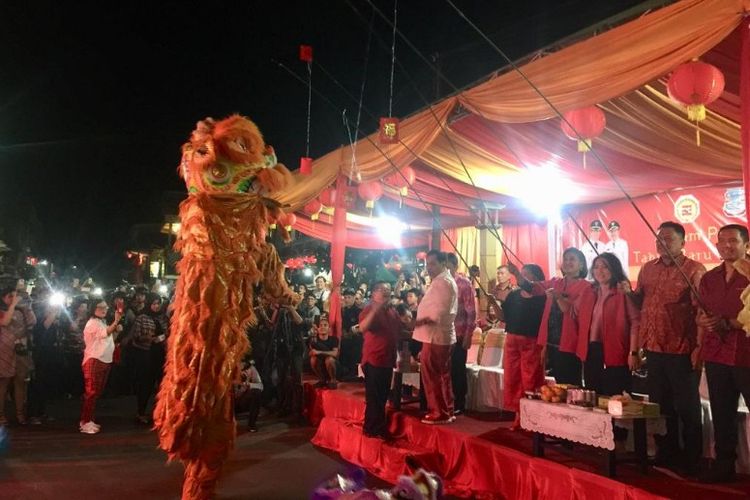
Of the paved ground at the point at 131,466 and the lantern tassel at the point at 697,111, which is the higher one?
the lantern tassel at the point at 697,111

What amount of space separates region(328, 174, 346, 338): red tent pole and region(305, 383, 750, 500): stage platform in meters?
1.19

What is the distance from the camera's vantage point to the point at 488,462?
429cm

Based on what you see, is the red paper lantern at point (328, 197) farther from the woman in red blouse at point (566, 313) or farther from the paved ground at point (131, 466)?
the woman in red blouse at point (566, 313)

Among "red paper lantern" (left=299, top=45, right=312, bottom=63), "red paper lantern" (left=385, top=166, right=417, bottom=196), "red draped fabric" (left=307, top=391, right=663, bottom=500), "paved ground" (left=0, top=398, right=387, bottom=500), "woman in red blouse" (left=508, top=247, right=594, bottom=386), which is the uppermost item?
"red paper lantern" (left=299, top=45, right=312, bottom=63)

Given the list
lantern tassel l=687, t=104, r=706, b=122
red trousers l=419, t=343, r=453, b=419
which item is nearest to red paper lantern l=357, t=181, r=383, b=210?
red trousers l=419, t=343, r=453, b=419

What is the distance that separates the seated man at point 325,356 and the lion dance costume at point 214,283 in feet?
11.0

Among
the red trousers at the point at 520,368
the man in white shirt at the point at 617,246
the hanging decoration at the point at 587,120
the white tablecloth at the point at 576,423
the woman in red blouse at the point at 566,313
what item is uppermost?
the hanging decoration at the point at 587,120

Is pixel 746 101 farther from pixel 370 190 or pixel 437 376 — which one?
pixel 370 190

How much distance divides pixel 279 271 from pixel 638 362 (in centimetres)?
275

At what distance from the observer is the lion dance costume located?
3535 mm

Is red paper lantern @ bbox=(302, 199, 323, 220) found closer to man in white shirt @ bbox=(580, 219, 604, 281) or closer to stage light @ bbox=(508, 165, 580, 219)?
stage light @ bbox=(508, 165, 580, 219)

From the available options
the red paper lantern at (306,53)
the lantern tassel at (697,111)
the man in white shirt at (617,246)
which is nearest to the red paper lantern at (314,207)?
the red paper lantern at (306,53)

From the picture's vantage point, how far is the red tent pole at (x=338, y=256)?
716cm

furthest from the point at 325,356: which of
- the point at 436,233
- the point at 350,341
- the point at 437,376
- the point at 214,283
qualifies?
the point at 436,233
